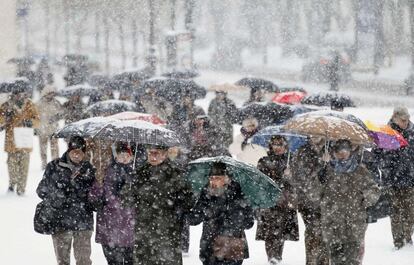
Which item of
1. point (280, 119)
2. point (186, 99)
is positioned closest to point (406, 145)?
point (280, 119)

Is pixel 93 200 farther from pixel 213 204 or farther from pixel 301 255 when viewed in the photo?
pixel 301 255

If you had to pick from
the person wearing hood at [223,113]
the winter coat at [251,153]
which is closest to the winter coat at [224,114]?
the person wearing hood at [223,113]

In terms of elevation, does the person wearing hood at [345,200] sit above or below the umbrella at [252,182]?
below

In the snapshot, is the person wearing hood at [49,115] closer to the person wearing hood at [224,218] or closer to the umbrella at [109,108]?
the umbrella at [109,108]

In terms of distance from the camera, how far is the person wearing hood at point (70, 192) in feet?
26.5

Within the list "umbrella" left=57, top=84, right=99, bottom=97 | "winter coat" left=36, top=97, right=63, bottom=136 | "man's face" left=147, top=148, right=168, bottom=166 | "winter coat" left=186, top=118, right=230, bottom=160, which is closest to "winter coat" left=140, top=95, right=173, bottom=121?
"umbrella" left=57, top=84, right=99, bottom=97

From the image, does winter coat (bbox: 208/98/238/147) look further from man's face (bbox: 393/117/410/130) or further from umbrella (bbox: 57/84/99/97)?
man's face (bbox: 393/117/410/130)

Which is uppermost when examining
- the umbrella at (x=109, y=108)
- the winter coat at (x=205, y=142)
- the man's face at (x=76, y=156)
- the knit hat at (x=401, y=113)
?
the man's face at (x=76, y=156)

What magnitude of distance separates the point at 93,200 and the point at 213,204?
121 cm

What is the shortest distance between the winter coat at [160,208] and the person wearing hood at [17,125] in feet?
25.7

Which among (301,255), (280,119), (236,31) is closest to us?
(301,255)

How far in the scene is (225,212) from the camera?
7090 mm

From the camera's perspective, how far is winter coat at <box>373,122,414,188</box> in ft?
36.5

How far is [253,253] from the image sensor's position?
10859 millimetres
